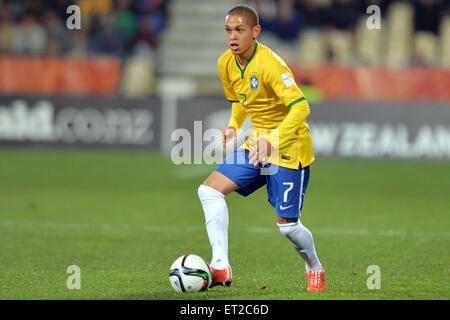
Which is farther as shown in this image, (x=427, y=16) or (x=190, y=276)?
(x=427, y=16)

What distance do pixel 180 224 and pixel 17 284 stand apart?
339cm

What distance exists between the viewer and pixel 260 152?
523 cm

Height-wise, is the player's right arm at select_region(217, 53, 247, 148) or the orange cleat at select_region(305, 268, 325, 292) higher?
the player's right arm at select_region(217, 53, 247, 148)

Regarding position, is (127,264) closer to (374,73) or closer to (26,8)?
(374,73)

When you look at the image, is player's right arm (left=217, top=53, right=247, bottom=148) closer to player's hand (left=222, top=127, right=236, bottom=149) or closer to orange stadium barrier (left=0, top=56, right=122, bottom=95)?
player's hand (left=222, top=127, right=236, bottom=149)

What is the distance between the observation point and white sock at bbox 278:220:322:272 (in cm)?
548

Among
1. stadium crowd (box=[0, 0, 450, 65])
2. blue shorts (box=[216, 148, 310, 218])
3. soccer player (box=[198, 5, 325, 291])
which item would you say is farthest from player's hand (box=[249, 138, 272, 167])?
stadium crowd (box=[0, 0, 450, 65])

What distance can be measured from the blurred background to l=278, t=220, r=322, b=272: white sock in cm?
980

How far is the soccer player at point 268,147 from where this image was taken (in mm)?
5371

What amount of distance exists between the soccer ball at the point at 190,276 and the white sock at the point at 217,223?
6.1 inches

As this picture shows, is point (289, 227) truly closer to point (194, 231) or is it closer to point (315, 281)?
point (315, 281)

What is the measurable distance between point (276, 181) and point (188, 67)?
44.5 ft

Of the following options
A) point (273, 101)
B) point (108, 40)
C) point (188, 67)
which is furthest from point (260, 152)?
point (108, 40)
